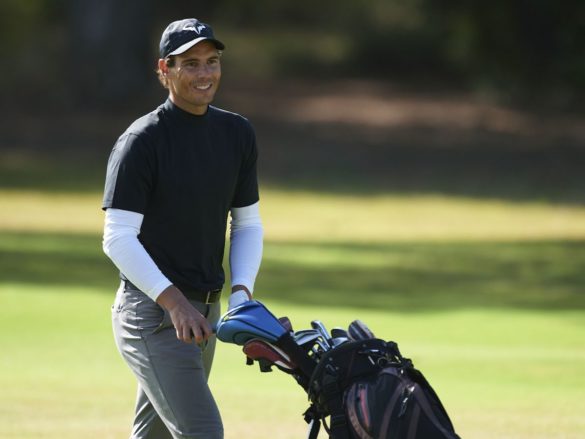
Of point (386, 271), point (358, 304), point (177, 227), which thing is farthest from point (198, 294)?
point (386, 271)

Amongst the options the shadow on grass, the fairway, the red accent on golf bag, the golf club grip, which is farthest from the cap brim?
the shadow on grass

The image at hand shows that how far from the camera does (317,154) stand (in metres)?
30.9

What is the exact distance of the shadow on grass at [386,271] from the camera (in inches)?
581

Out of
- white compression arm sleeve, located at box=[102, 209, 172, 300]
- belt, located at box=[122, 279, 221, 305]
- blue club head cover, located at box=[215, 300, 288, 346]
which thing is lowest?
blue club head cover, located at box=[215, 300, 288, 346]

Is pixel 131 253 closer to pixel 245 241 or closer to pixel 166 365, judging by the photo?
pixel 166 365

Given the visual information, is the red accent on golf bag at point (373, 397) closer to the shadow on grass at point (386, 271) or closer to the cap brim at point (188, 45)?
the cap brim at point (188, 45)

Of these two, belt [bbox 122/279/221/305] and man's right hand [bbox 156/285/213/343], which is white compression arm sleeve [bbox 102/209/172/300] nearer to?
man's right hand [bbox 156/285/213/343]

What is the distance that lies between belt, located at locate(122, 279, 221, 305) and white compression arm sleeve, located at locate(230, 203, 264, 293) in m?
0.11

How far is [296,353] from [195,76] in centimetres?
109

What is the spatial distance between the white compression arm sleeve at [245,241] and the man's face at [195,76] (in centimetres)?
49

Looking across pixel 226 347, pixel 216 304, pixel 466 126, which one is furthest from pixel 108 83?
pixel 216 304

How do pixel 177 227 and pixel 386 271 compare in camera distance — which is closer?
pixel 177 227

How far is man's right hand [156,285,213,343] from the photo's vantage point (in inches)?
192

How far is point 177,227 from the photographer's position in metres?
5.14
